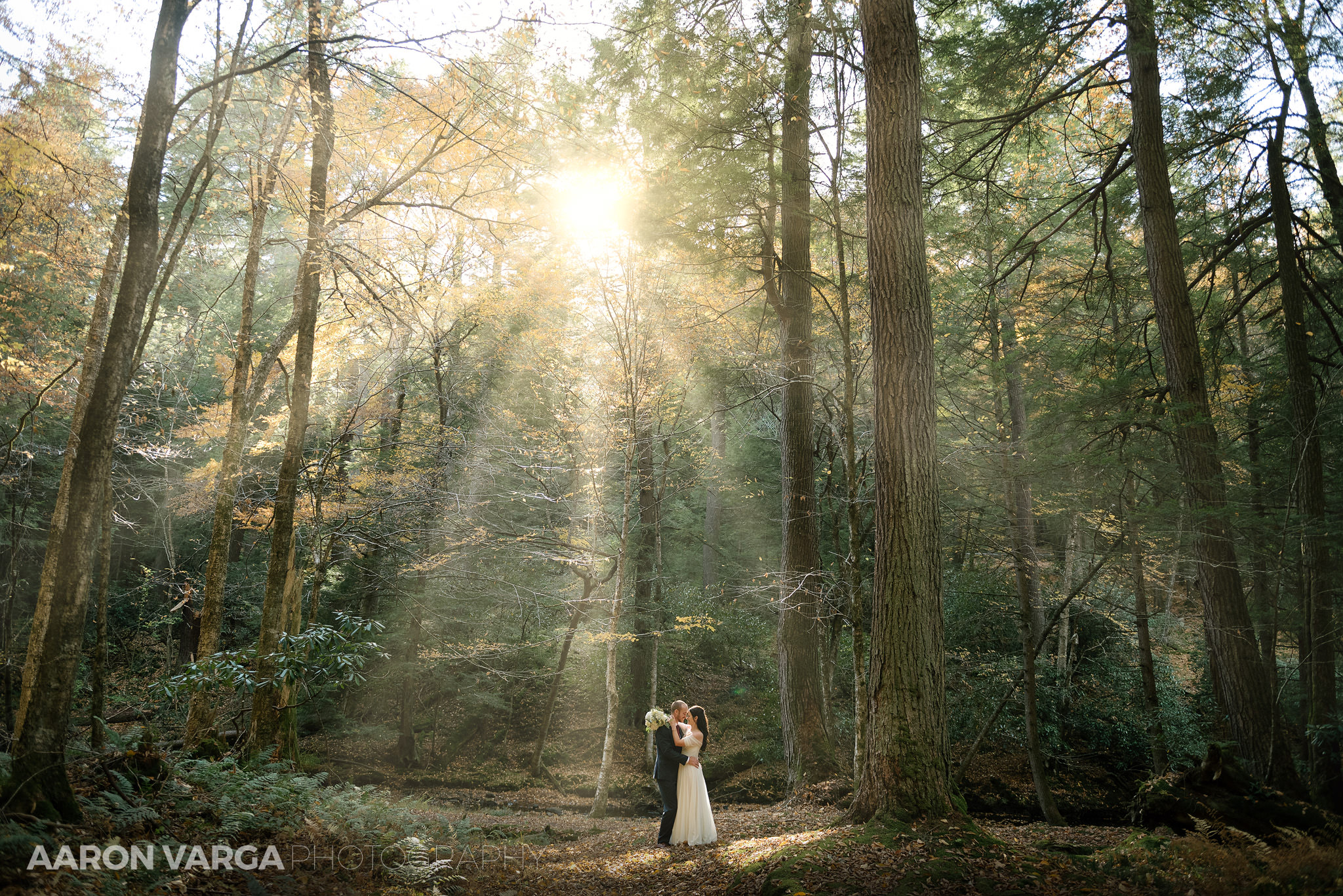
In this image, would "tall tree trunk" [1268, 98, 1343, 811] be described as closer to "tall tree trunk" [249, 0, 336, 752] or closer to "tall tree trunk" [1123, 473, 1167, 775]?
"tall tree trunk" [1123, 473, 1167, 775]

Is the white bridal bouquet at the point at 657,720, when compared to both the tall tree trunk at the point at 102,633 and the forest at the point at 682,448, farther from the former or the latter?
the tall tree trunk at the point at 102,633

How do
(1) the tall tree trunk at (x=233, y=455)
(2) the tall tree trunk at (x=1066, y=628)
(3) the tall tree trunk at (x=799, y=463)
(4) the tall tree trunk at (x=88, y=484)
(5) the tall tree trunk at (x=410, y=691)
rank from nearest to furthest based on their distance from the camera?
(4) the tall tree trunk at (x=88, y=484) < (1) the tall tree trunk at (x=233, y=455) < (3) the tall tree trunk at (x=799, y=463) < (2) the tall tree trunk at (x=1066, y=628) < (5) the tall tree trunk at (x=410, y=691)

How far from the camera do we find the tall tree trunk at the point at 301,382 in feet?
24.9

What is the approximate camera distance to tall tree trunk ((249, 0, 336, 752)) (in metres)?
7.58

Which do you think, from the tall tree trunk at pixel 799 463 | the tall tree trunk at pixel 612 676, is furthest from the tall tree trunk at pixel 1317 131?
the tall tree trunk at pixel 612 676

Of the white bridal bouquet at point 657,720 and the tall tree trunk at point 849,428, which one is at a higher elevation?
the tall tree trunk at point 849,428

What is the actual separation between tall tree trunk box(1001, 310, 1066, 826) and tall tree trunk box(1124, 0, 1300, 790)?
201 centimetres

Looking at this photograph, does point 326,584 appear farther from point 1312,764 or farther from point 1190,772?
point 1312,764

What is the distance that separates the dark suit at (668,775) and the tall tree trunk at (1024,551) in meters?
5.27

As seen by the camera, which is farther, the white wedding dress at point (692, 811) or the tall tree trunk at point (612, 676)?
the tall tree trunk at point (612, 676)

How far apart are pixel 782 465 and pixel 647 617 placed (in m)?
7.63

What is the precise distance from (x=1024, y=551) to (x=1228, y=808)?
5.25 metres

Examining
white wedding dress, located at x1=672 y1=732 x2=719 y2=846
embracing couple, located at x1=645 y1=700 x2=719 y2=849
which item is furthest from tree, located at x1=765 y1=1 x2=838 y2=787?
white wedding dress, located at x1=672 y1=732 x2=719 y2=846

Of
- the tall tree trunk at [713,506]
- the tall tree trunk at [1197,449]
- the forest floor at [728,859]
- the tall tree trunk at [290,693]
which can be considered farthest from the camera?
the tall tree trunk at [713,506]
